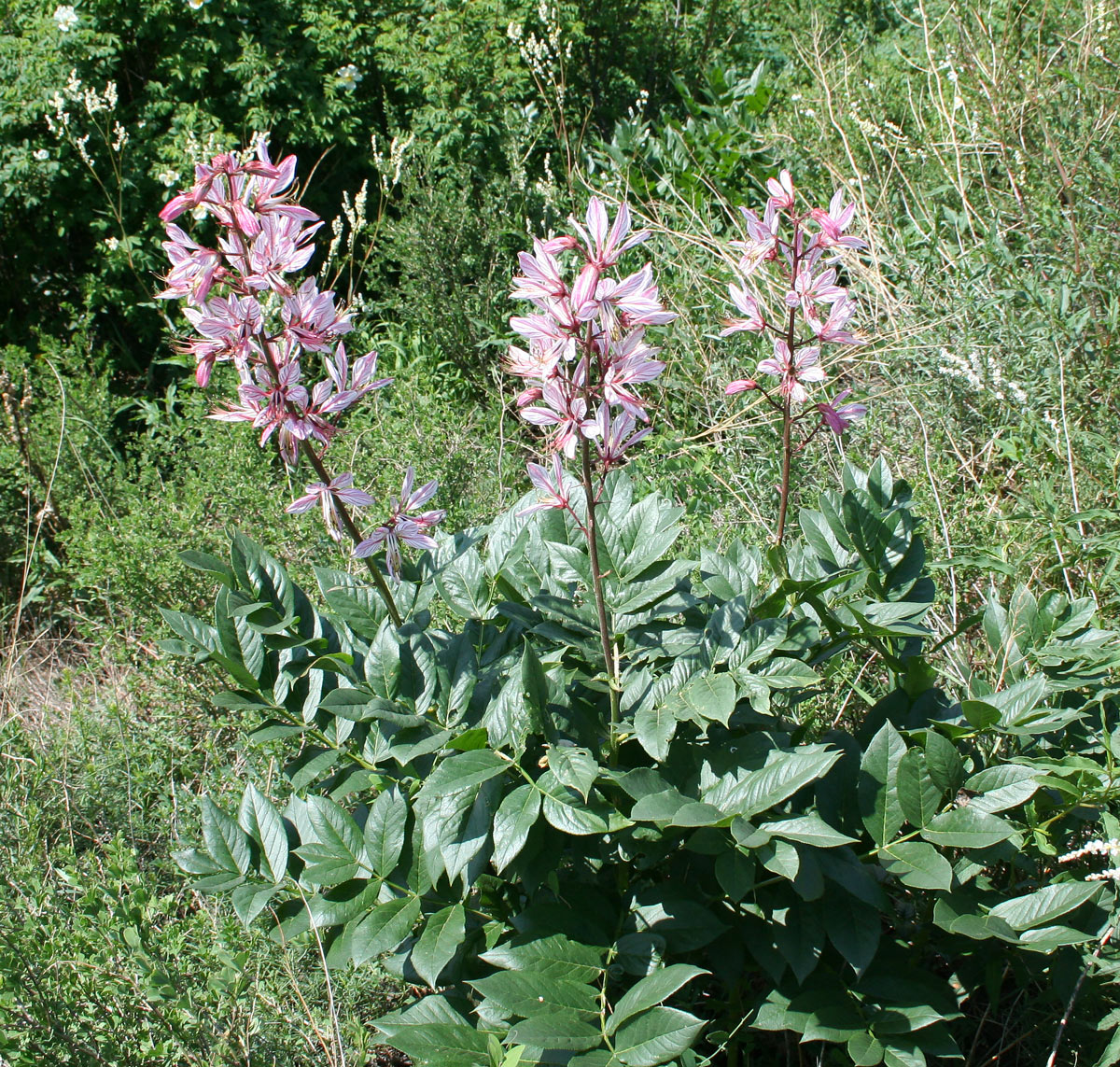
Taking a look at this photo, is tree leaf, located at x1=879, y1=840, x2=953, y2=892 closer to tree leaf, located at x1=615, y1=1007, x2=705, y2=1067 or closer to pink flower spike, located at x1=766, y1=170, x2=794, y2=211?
tree leaf, located at x1=615, y1=1007, x2=705, y2=1067

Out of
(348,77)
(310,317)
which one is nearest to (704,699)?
(310,317)

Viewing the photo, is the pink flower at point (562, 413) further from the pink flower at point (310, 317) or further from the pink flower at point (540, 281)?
the pink flower at point (310, 317)

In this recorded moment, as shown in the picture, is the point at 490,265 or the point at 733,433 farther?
the point at 490,265

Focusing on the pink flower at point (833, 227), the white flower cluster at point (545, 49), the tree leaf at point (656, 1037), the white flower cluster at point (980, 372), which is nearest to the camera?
the tree leaf at point (656, 1037)

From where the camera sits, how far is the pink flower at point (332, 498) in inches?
62.0

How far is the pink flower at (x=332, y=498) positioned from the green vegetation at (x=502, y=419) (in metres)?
0.30

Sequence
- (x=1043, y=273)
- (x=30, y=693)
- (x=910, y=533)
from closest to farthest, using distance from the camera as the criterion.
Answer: (x=910, y=533), (x=30, y=693), (x=1043, y=273)

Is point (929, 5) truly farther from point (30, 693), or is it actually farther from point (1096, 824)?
point (30, 693)

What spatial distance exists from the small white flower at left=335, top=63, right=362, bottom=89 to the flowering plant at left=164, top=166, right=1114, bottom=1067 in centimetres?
354

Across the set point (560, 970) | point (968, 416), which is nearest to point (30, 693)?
point (560, 970)

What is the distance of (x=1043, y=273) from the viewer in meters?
3.25

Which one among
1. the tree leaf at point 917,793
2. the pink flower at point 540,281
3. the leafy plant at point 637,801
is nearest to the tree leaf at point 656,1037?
the leafy plant at point 637,801

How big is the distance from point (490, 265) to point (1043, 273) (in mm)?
2213

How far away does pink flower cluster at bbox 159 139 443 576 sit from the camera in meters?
1.42
